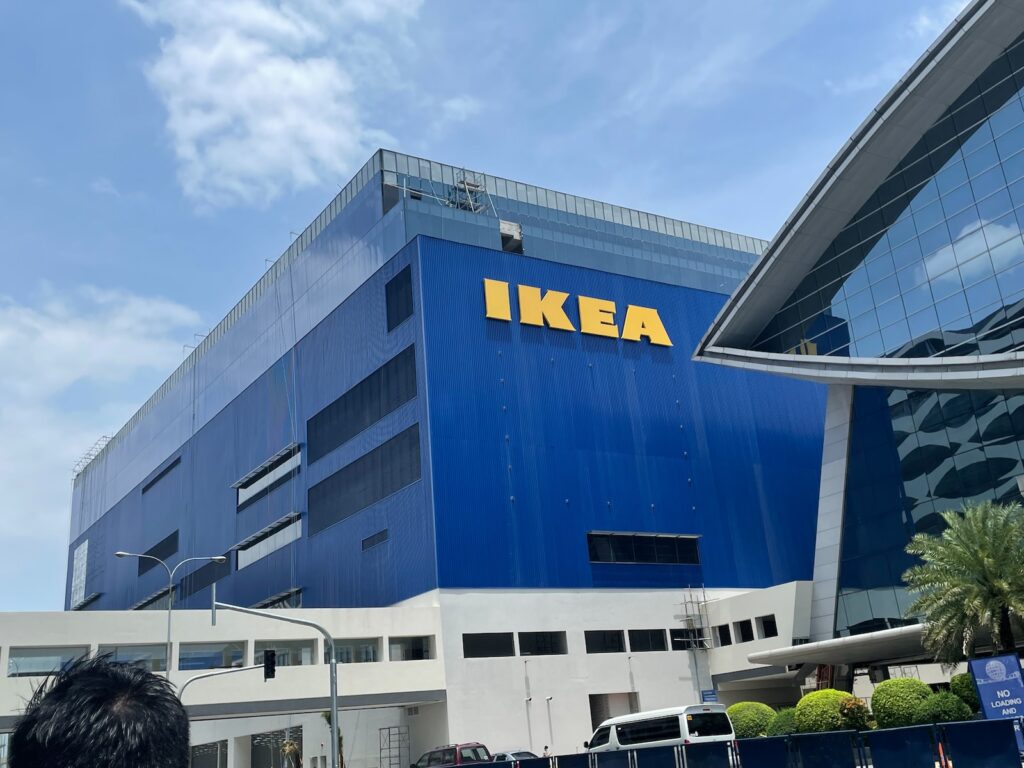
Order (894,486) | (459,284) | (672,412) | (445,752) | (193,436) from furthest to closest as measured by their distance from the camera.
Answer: (193,436) → (672,412) → (459,284) → (894,486) → (445,752)

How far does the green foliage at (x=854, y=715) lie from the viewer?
36.7 metres

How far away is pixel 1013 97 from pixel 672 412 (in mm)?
27620

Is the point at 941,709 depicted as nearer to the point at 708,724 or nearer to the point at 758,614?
the point at 708,724

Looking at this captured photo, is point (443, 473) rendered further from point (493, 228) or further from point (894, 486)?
point (894, 486)

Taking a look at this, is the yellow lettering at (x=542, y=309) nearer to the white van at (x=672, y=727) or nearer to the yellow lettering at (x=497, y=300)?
the yellow lettering at (x=497, y=300)

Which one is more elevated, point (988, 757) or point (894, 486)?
point (894, 486)

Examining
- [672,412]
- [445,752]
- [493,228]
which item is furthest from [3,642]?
[672,412]

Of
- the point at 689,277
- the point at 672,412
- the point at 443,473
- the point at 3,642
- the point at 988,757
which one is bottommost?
the point at 988,757

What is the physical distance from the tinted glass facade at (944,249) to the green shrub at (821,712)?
15086 millimetres

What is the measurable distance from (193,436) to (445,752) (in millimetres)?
55278

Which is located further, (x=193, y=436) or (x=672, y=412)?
(x=193, y=436)

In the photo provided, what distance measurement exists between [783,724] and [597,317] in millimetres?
28395

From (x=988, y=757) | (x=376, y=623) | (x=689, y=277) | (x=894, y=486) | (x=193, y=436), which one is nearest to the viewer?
(x=988, y=757)

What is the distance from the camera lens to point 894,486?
146ft
